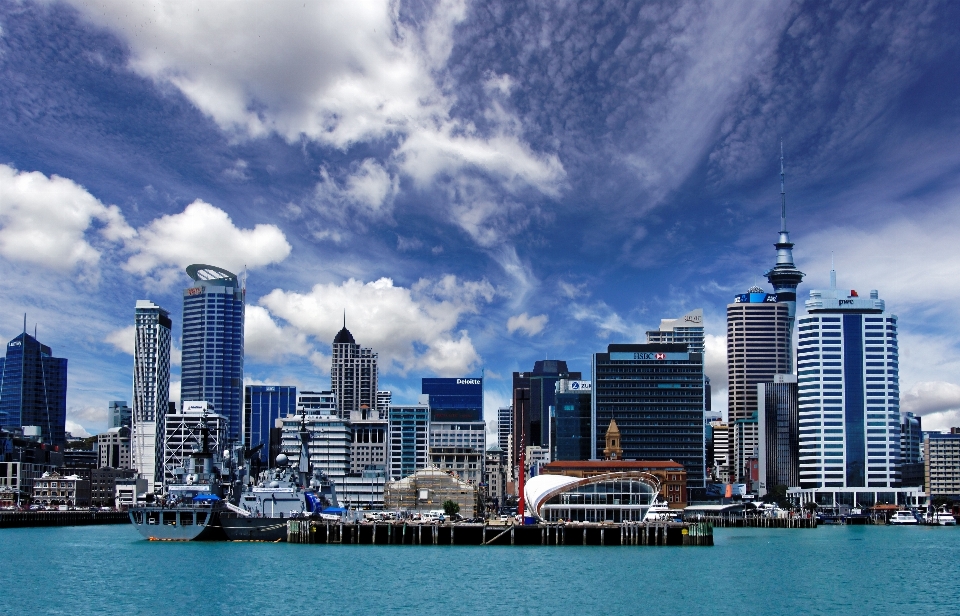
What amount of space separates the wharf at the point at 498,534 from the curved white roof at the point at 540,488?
2876cm

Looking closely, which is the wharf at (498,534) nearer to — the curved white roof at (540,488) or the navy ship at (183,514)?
the navy ship at (183,514)

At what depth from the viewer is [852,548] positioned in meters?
144

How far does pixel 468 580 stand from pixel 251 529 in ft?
173

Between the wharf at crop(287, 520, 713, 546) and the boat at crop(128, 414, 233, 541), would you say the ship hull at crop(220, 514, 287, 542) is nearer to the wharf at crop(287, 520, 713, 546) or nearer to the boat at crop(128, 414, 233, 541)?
the boat at crop(128, 414, 233, 541)

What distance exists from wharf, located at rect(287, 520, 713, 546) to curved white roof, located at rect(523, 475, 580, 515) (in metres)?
28.8

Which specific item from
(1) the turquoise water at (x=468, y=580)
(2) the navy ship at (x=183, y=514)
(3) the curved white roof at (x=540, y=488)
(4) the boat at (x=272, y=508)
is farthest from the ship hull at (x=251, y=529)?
(3) the curved white roof at (x=540, y=488)

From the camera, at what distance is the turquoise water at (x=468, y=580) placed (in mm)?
78438

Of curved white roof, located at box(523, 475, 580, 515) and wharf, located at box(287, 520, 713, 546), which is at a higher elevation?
curved white roof, located at box(523, 475, 580, 515)

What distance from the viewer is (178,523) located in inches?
5354

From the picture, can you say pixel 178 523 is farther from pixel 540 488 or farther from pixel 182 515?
pixel 540 488

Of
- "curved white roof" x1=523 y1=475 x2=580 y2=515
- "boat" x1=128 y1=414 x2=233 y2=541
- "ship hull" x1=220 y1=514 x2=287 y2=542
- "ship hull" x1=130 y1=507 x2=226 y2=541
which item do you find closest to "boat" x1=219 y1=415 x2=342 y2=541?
"ship hull" x1=220 y1=514 x2=287 y2=542

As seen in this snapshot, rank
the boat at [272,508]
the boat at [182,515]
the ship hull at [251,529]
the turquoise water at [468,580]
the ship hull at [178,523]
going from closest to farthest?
1. the turquoise water at [468,580]
2. the ship hull at [178,523]
3. the boat at [182,515]
4. the ship hull at [251,529]
5. the boat at [272,508]

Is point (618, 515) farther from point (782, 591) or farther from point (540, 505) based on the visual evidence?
point (782, 591)

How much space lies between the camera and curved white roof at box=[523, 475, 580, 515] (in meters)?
164
